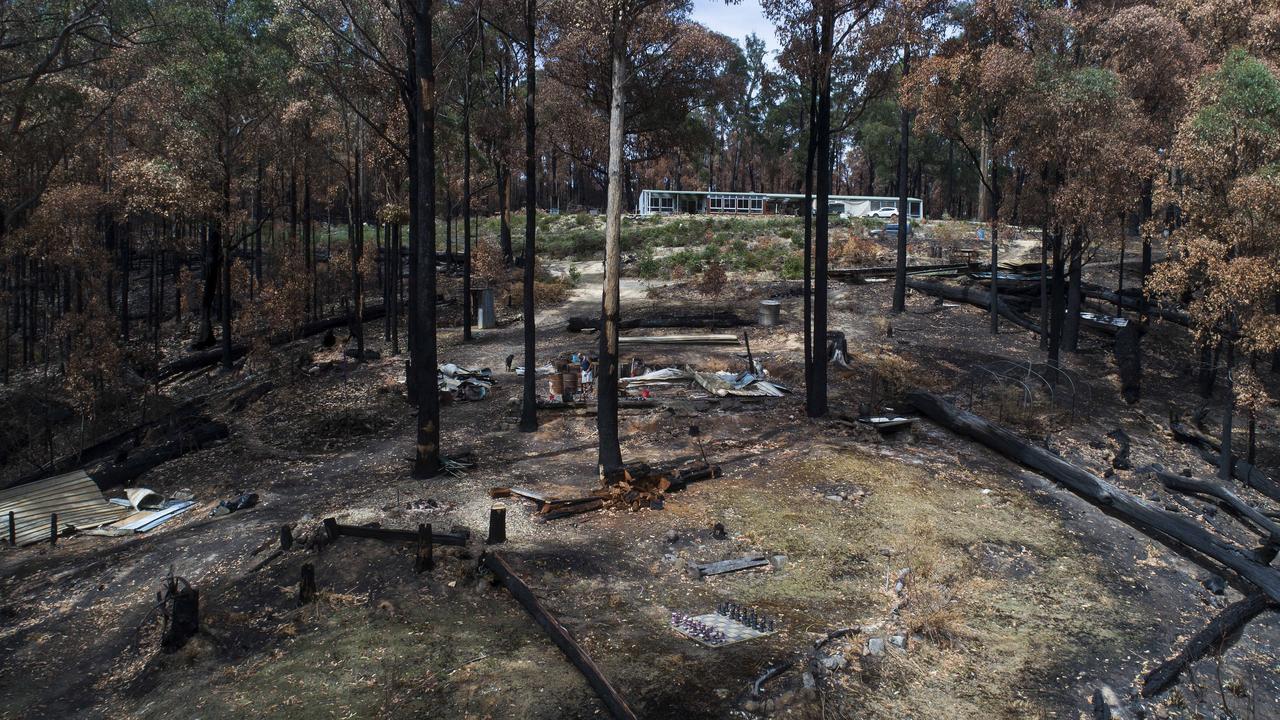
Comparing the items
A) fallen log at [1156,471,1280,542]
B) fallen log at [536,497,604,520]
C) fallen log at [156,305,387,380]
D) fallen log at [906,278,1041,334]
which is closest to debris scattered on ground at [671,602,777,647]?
fallen log at [536,497,604,520]

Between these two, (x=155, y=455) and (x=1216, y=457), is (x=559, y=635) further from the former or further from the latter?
(x=1216, y=457)

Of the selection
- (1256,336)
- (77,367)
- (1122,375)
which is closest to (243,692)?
(77,367)

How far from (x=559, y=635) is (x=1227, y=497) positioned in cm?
1297

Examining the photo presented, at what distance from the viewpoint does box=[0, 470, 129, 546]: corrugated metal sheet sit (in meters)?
13.3

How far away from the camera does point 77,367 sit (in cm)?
1953

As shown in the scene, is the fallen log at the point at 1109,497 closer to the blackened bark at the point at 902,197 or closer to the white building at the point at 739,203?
the blackened bark at the point at 902,197

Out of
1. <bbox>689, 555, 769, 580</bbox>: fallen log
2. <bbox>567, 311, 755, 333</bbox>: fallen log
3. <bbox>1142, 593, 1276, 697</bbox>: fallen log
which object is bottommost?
<bbox>1142, 593, 1276, 697</bbox>: fallen log

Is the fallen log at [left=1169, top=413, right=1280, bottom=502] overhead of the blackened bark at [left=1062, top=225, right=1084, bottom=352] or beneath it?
beneath

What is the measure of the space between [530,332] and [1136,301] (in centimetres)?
2342

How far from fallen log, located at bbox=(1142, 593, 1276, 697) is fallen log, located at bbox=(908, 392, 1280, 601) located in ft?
1.18

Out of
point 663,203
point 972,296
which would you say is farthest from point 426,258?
point 663,203

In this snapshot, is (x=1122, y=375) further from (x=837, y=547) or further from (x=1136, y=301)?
(x=837, y=547)

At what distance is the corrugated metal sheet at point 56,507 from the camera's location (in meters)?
13.3

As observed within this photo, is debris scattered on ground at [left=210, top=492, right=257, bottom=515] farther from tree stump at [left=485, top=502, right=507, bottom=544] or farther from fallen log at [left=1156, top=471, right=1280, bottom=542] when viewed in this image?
fallen log at [left=1156, top=471, right=1280, bottom=542]
